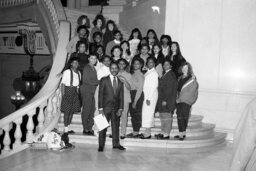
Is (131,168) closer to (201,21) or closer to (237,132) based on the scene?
(237,132)

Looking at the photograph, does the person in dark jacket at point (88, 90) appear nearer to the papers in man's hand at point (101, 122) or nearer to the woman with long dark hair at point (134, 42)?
the papers in man's hand at point (101, 122)

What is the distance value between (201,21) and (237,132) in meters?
7.71

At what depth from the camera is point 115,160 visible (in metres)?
6.06

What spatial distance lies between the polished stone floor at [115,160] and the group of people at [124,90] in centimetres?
40

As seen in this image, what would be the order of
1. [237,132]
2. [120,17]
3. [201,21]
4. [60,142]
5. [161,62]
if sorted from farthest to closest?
[120,17]
[201,21]
[161,62]
[60,142]
[237,132]

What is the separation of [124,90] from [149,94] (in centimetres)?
57

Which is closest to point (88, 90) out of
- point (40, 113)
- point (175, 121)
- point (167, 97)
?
point (40, 113)

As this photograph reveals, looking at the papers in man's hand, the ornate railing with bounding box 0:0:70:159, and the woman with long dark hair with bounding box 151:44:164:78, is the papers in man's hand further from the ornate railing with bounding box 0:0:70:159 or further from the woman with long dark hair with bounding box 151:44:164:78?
the woman with long dark hair with bounding box 151:44:164:78

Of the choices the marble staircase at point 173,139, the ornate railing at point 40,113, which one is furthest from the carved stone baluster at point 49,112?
the marble staircase at point 173,139

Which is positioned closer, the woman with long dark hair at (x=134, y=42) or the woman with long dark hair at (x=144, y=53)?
the woman with long dark hair at (x=144, y=53)

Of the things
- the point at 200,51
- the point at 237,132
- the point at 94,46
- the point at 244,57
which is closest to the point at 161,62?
the point at 94,46

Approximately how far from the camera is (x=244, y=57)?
9219 millimetres

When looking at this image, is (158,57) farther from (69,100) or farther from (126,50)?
(69,100)

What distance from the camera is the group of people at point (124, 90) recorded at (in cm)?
664
